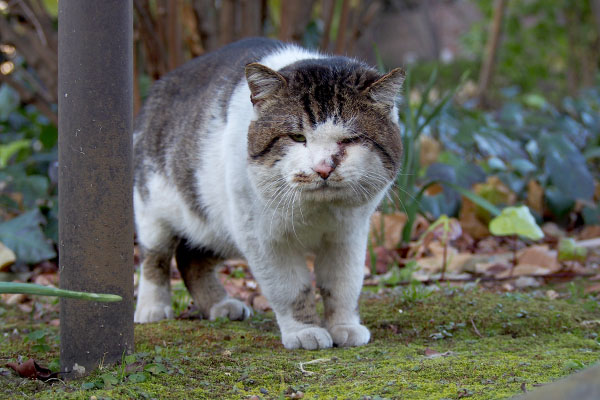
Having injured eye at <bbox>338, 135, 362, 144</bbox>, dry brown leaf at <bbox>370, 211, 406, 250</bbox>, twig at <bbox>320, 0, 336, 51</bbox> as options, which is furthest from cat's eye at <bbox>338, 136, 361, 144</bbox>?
twig at <bbox>320, 0, 336, 51</bbox>

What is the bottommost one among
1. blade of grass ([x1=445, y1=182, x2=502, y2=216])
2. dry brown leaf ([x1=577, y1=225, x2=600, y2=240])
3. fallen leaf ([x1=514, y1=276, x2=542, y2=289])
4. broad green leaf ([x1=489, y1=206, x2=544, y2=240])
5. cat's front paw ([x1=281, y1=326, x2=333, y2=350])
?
cat's front paw ([x1=281, y1=326, x2=333, y2=350])

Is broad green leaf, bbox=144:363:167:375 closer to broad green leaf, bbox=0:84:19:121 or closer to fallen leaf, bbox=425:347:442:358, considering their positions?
fallen leaf, bbox=425:347:442:358

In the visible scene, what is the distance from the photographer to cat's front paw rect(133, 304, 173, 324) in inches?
120

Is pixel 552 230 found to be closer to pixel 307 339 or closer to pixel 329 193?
pixel 307 339

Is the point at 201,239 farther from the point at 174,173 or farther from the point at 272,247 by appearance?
the point at 272,247

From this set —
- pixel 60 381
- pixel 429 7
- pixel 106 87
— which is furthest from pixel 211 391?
pixel 429 7

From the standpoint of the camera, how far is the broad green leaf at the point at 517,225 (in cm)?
333

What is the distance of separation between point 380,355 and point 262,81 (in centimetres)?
107

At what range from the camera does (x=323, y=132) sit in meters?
2.39

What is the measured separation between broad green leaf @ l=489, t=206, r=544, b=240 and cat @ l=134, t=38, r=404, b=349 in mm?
905

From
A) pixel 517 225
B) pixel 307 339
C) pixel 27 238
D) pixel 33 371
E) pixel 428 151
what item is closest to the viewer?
pixel 33 371

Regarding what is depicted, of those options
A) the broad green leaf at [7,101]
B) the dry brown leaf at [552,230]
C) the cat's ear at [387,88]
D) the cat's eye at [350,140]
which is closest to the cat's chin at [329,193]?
the cat's eye at [350,140]

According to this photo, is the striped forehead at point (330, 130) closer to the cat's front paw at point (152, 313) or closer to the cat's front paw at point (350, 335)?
the cat's front paw at point (350, 335)

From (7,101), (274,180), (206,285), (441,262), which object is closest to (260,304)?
(206,285)
